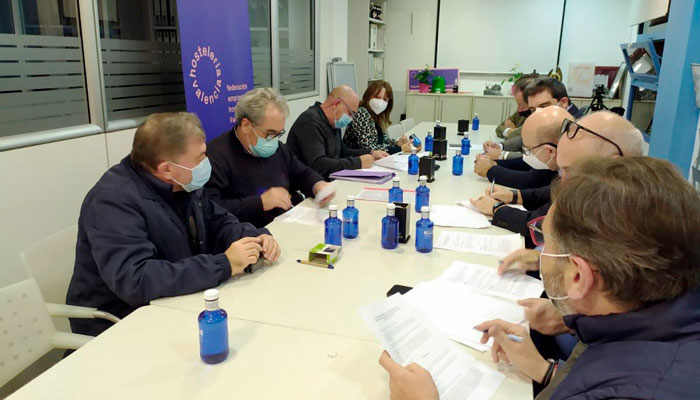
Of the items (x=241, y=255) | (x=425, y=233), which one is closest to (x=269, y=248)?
(x=241, y=255)

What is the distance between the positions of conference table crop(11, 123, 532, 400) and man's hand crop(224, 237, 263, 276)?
5cm

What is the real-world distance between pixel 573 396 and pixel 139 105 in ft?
9.84

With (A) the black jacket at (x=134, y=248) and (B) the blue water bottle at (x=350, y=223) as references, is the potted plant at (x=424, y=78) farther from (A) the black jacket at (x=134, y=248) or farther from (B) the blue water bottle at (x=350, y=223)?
(A) the black jacket at (x=134, y=248)

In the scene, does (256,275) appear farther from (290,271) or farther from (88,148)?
(88,148)

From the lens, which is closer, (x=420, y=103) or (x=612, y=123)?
(x=612, y=123)

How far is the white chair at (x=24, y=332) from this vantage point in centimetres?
146

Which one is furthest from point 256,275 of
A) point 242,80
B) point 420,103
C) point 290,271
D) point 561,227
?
point 420,103

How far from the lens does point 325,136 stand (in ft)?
12.1

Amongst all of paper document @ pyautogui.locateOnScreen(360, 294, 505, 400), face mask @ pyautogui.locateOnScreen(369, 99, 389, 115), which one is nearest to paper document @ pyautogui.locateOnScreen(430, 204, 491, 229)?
paper document @ pyautogui.locateOnScreen(360, 294, 505, 400)

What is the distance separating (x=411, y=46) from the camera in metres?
8.19

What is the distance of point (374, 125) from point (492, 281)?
10.6 feet

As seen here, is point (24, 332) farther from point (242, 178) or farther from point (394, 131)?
point (394, 131)

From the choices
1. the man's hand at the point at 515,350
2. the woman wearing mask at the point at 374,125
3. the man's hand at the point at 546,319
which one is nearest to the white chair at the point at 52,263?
the man's hand at the point at 515,350

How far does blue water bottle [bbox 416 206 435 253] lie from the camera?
75.0 inches
